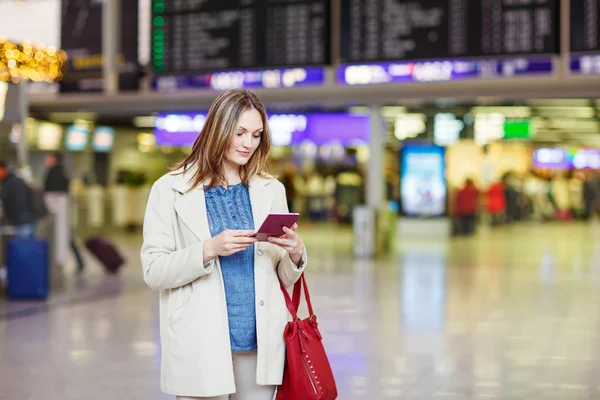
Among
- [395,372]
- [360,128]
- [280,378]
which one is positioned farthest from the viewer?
[360,128]

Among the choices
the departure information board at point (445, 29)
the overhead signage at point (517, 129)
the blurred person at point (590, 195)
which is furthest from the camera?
the blurred person at point (590, 195)

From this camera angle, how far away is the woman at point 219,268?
2852 millimetres

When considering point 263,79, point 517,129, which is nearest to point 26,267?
point 263,79

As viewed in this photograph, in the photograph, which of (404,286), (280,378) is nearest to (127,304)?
(404,286)

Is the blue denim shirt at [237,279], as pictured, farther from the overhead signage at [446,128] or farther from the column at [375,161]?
the overhead signage at [446,128]

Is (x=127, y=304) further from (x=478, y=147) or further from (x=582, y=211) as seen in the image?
(x=582, y=211)

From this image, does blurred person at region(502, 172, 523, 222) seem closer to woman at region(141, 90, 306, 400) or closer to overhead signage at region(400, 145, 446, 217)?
overhead signage at region(400, 145, 446, 217)

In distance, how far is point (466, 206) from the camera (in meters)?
23.3

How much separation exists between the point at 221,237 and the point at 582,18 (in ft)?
30.6

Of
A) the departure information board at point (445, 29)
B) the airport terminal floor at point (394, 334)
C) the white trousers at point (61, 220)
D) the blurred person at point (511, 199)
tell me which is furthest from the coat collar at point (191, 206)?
the blurred person at point (511, 199)

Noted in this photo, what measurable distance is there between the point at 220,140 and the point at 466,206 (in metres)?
20.9

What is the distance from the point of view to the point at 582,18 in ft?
36.0

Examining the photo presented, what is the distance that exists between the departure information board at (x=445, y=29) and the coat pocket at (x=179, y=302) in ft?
30.1

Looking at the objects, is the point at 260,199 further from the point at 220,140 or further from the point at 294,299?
the point at 294,299
